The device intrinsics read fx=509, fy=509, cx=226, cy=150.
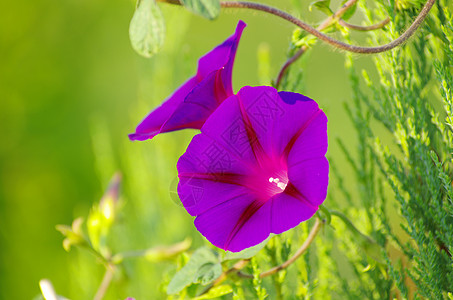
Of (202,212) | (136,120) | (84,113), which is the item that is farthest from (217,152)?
(84,113)

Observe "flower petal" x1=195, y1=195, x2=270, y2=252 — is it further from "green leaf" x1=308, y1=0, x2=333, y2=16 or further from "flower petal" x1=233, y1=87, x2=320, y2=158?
"green leaf" x1=308, y1=0, x2=333, y2=16

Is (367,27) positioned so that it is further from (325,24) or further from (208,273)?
(208,273)

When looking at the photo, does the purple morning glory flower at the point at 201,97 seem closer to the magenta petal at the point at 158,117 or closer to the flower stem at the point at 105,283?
the magenta petal at the point at 158,117

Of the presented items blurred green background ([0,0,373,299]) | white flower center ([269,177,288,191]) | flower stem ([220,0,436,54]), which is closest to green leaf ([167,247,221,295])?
white flower center ([269,177,288,191])

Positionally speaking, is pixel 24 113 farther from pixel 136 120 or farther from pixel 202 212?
pixel 202 212

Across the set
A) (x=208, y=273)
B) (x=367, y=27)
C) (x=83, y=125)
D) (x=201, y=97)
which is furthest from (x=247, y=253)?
(x=83, y=125)

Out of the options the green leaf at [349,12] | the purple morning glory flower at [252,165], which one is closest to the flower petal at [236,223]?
the purple morning glory flower at [252,165]

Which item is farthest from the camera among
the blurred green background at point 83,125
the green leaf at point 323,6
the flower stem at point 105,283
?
the blurred green background at point 83,125
